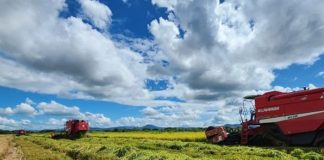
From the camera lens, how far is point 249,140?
25.2m

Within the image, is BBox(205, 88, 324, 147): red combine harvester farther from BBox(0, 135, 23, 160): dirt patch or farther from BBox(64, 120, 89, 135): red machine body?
BBox(64, 120, 89, 135): red machine body

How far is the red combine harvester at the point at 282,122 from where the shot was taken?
20984mm

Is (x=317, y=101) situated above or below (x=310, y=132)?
above

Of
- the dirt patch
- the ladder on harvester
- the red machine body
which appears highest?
the red machine body

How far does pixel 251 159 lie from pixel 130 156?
5219 mm

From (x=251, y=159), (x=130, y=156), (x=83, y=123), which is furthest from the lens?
(x=83, y=123)

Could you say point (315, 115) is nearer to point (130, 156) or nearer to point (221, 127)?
point (221, 127)

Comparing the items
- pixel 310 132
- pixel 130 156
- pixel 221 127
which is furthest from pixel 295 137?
pixel 130 156

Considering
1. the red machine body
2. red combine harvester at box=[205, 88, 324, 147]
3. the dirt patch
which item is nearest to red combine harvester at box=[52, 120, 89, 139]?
A: the red machine body

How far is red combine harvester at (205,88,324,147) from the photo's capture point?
21.0m

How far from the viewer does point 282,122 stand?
22.9m

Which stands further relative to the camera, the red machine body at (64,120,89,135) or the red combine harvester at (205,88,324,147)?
the red machine body at (64,120,89,135)

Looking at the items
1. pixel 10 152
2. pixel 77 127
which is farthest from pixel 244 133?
pixel 77 127

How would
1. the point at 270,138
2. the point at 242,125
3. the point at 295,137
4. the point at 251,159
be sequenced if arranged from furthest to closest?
the point at 242,125 → the point at 270,138 → the point at 295,137 → the point at 251,159
